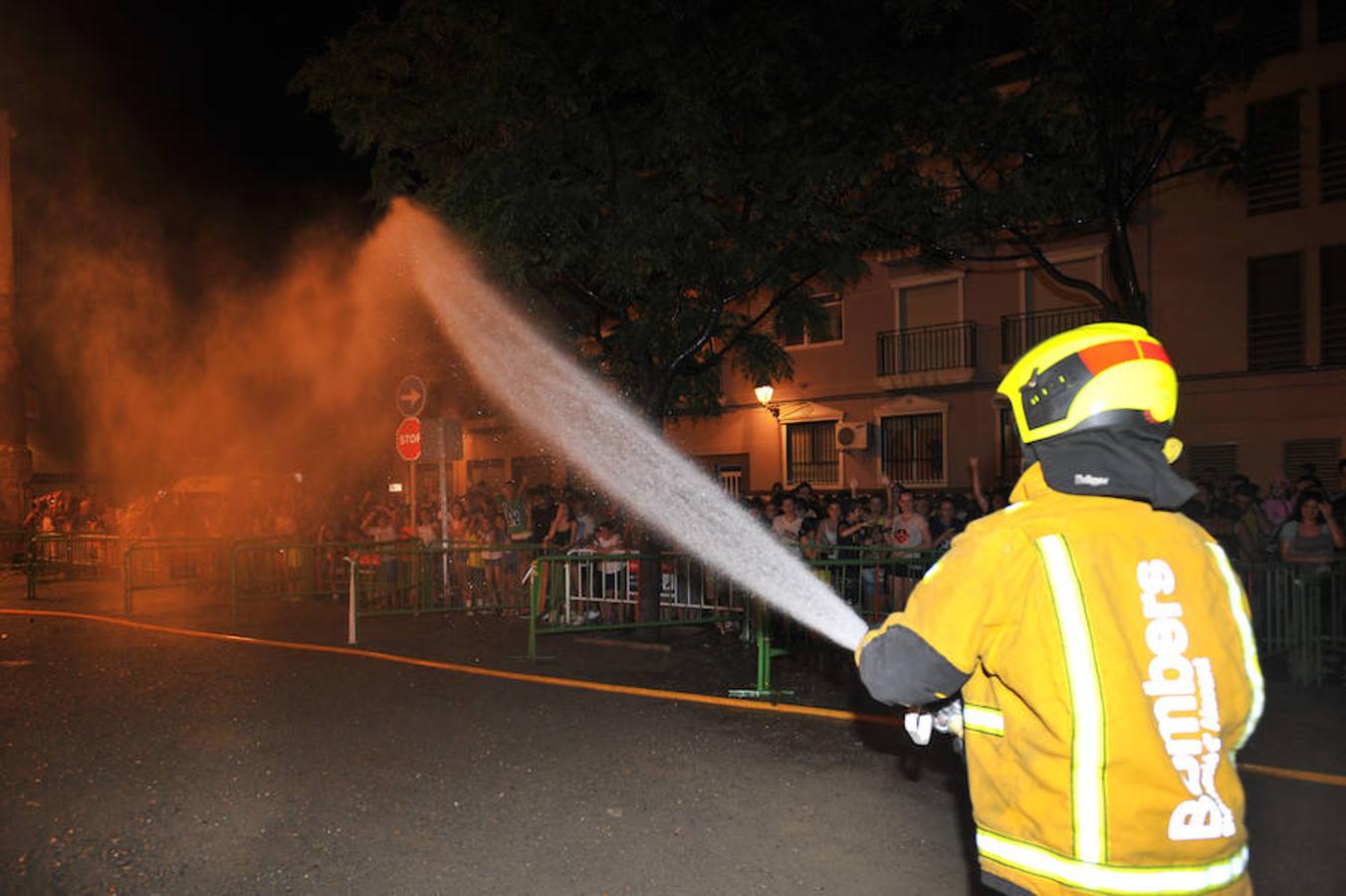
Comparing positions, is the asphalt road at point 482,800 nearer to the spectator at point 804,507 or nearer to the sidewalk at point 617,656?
the sidewalk at point 617,656

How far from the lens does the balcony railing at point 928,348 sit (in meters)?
21.2

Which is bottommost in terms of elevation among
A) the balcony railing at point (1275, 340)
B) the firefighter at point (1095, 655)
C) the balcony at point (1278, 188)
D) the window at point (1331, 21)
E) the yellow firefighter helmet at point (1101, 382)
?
the firefighter at point (1095, 655)

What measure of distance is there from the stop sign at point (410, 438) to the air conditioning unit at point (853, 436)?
1216 centimetres

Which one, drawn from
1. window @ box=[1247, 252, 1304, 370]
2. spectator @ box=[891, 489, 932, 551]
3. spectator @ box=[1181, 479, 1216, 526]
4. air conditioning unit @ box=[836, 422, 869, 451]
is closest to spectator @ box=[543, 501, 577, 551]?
spectator @ box=[891, 489, 932, 551]

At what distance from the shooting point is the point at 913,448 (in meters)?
22.1

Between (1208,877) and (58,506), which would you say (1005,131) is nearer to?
(1208,877)

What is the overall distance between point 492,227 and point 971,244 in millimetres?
5021

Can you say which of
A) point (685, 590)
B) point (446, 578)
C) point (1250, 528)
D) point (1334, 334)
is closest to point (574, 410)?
point (446, 578)

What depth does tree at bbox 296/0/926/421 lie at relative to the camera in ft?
30.0

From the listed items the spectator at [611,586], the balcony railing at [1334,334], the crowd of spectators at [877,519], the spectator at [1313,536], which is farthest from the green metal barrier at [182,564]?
the balcony railing at [1334,334]

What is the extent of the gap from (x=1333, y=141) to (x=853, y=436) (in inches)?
402

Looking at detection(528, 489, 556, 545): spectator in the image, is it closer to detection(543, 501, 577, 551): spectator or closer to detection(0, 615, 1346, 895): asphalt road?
detection(543, 501, 577, 551): spectator

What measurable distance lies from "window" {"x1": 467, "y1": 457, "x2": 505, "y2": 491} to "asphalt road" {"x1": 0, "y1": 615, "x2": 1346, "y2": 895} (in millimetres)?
23143

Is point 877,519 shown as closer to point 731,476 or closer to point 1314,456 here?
point 1314,456
